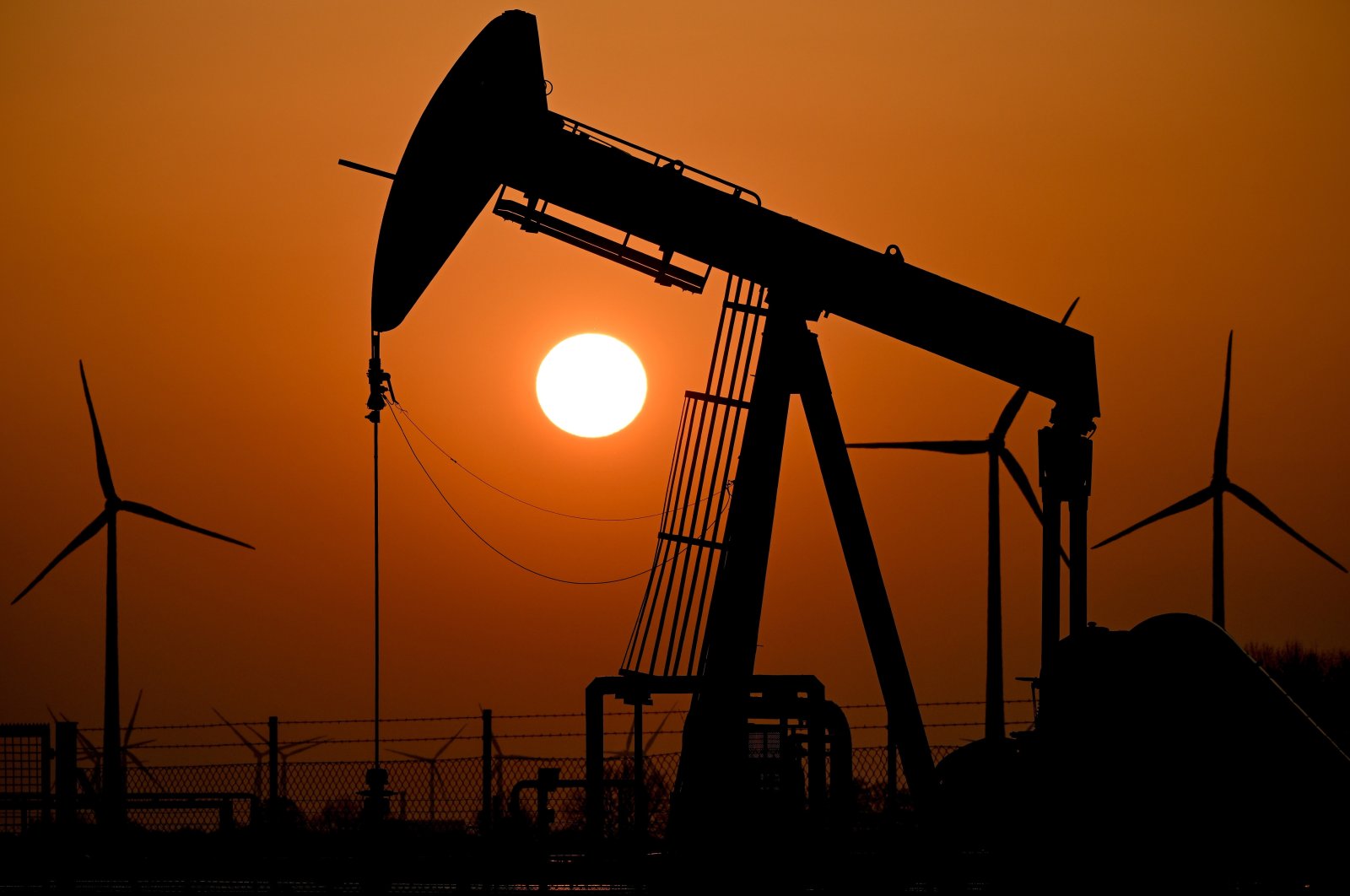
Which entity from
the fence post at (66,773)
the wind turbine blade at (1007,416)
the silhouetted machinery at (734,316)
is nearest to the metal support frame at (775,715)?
the silhouetted machinery at (734,316)

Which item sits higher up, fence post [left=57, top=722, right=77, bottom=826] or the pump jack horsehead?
the pump jack horsehead

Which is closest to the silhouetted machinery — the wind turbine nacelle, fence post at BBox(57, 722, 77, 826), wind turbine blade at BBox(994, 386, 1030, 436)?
the wind turbine nacelle

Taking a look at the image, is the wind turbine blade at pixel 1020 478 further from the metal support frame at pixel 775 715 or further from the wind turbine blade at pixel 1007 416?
the metal support frame at pixel 775 715

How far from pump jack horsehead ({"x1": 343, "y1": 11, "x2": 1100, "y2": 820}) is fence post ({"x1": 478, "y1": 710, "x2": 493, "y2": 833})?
227 cm

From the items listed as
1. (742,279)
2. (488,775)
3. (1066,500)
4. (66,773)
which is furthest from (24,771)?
(1066,500)

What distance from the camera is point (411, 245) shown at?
1442 centimetres

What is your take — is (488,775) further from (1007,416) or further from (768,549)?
(1007,416)

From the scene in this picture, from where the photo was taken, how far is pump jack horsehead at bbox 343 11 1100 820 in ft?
42.3

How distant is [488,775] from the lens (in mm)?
14430

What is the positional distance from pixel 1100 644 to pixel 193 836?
33.3 ft

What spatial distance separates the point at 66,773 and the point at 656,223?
298 inches

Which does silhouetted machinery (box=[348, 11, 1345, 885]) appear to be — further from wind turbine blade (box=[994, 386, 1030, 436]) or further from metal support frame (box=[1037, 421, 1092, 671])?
wind turbine blade (box=[994, 386, 1030, 436])

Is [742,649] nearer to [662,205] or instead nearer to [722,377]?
[722,377]

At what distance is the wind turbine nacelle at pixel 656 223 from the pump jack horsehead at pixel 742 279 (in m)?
0.01
